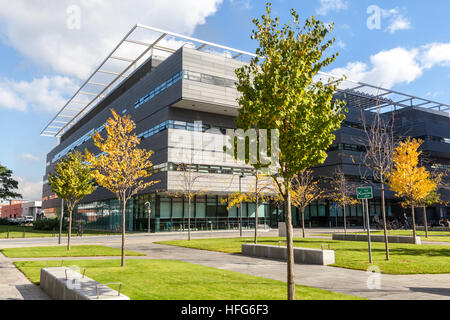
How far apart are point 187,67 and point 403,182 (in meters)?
30.8

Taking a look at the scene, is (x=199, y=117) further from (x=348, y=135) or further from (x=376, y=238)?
(x=376, y=238)

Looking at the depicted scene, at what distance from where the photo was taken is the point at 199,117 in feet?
166

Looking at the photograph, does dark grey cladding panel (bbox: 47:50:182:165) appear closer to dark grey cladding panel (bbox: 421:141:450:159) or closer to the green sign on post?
the green sign on post

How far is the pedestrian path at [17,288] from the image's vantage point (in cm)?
903

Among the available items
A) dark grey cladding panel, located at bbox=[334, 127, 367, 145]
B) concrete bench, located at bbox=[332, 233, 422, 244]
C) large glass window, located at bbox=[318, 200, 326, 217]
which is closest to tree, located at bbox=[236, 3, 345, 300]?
concrete bench, located at bbox=[332, 233, 422, 244]

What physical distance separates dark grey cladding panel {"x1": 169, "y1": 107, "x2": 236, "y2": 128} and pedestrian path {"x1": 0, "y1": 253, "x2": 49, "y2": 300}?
3659 cm

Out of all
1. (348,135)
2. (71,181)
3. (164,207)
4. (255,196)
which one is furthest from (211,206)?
(71,181)

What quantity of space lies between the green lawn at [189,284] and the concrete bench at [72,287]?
119cm

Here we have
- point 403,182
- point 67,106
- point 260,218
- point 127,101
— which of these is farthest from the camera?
point 67,106

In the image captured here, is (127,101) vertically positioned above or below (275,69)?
above
